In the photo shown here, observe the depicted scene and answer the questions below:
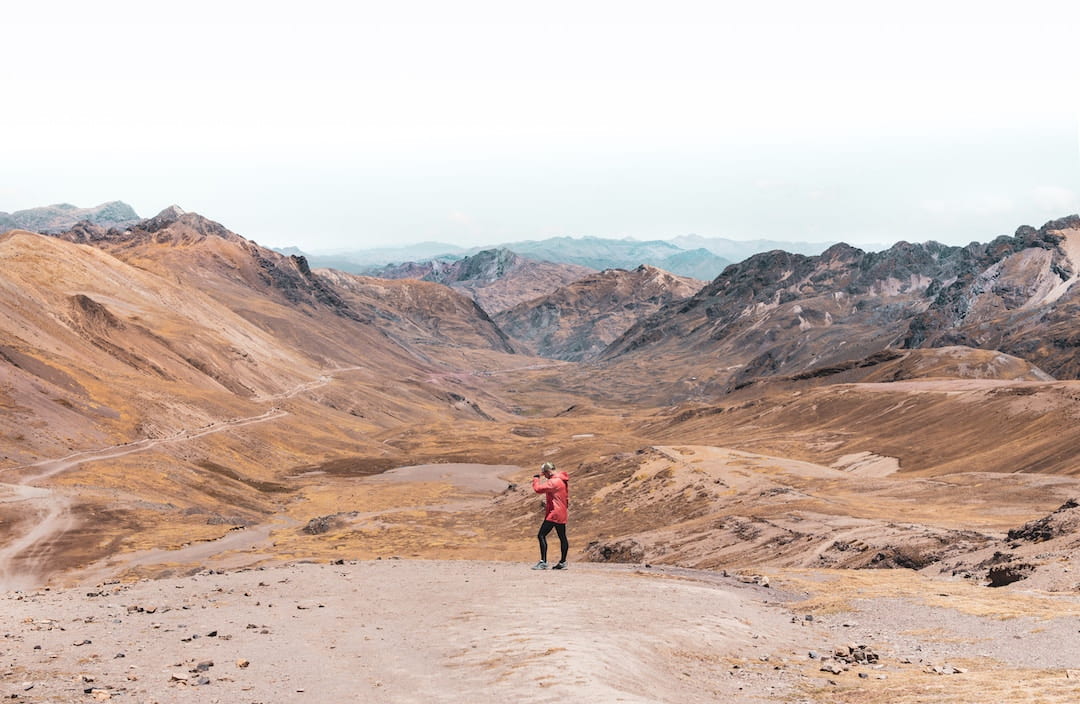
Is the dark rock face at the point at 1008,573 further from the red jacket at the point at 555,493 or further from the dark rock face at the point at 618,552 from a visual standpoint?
the dark rock face at the point at 618,552

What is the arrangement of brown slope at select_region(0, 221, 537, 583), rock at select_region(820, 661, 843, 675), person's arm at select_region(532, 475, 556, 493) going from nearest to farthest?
rock at select_region(820, 661, 843, 675)
person's arm at select_region(532, 475, 556, 493)
brown slope at select_region(0, 221, 537, 583)

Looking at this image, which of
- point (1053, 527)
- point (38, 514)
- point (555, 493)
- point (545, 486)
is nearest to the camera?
point (545, 486)

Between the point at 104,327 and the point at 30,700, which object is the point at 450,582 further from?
the point at 104,327

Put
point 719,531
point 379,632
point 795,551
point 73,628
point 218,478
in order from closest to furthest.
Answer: point 379,632, point 73,628, point 795,551, point 719,531, point 218,478

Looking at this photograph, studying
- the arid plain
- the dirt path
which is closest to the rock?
the arid plain

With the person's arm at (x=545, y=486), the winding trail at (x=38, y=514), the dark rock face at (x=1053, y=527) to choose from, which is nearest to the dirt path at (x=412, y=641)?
the person's arm at (x=545, y=486)

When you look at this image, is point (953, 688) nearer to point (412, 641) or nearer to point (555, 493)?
point (412, 641)

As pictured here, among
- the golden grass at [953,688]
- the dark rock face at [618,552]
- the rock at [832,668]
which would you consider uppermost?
the golden grass at [953,688]

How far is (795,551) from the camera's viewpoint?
49.7m

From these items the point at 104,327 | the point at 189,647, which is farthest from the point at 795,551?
the point at 104,327

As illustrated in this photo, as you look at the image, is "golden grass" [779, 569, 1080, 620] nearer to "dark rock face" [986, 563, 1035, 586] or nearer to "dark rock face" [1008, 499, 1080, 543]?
"dark rock face" [986, 563, 1035, 586]

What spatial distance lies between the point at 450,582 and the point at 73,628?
12.9 metres

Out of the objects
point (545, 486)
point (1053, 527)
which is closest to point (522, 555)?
point (545, 486)

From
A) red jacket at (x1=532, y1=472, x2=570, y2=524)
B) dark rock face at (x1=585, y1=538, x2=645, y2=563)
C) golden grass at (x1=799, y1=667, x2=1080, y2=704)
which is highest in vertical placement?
red jacket at (x1=532, y1=472, x2=570, y2=524)
